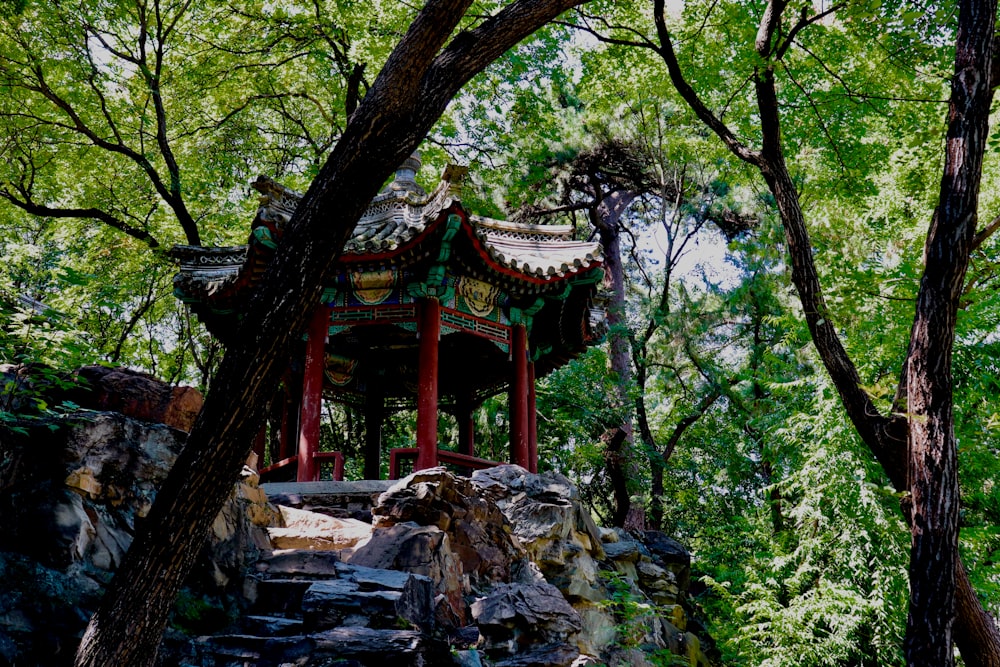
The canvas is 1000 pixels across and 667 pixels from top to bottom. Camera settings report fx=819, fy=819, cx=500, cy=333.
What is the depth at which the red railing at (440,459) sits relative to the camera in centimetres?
857

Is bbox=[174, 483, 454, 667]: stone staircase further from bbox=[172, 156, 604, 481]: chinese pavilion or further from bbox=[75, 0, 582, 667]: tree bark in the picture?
bbox=[172, 156, 604, 481]: chinese pavilion

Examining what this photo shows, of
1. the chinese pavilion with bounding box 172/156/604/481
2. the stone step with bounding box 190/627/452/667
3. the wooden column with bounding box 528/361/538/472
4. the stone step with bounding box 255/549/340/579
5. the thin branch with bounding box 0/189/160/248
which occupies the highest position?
the thin branch with bounding box 0/189/160/248

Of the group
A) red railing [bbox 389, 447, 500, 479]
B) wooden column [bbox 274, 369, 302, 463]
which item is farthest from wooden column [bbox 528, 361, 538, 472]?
wooden column [bbox 274, 369, 302, 463]

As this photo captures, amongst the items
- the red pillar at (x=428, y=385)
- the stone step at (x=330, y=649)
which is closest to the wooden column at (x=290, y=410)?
the red pillar at (x=428, y=385)

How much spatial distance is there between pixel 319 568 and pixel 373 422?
693 centimetres

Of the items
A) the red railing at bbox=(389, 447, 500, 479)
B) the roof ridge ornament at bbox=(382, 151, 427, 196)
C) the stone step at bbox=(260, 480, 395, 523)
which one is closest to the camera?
the stone step at bbox=(260, 480, 395, 523)

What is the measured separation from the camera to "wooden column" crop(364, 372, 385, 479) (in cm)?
1226

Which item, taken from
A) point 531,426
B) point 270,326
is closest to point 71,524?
point 270,326

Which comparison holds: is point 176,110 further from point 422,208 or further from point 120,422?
point 120,422

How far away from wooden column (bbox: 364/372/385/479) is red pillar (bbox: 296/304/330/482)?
3053mm

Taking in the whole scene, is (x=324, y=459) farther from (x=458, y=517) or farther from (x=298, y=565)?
(x=298, y=565)

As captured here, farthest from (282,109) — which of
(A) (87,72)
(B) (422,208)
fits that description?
(B) (422,208)

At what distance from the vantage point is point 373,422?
12.5m

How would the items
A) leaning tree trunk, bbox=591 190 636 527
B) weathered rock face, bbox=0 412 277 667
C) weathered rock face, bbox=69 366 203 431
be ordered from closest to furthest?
1. weathered rock face, bbox=0 412 277 667
2. weathered rock face, bbox=69 366 203 431
3. leaning tree trunk, bbox=591 190 636 527
